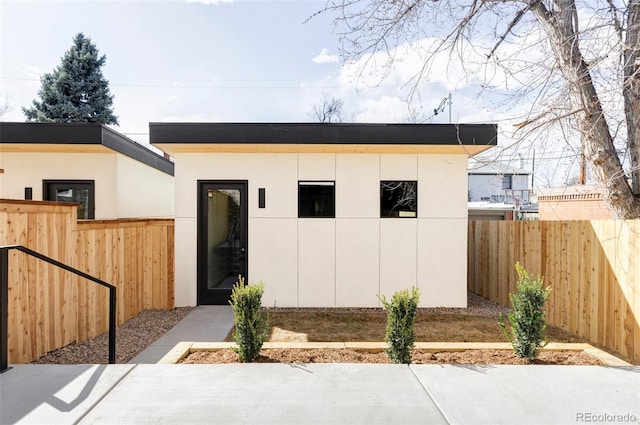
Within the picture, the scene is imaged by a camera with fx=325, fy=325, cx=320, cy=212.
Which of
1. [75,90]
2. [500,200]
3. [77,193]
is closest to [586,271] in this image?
[77,193]

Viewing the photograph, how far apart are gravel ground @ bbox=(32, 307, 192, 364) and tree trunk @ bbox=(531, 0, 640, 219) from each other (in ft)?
21.6

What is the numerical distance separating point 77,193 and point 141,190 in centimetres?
138

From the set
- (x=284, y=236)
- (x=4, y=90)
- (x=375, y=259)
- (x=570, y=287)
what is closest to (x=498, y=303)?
(x=570, y=287)

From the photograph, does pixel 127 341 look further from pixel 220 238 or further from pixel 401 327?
pixel 401 327

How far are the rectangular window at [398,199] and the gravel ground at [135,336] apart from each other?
74.7 inches

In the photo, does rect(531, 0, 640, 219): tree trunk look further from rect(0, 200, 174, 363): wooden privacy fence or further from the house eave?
rect(0, 200, 174, 363): wooden privacy fence

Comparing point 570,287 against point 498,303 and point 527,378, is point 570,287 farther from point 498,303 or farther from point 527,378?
point 527,378

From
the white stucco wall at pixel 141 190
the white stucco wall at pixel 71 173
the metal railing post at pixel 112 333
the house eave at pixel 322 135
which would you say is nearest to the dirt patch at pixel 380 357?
the metal railing post at pixel 112 333

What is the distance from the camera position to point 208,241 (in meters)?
6.42

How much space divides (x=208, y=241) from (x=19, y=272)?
311cm

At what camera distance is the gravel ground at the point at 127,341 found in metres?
3.85

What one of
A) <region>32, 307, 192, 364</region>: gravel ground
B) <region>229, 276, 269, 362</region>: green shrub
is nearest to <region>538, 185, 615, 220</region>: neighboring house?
<region>229, 276, 269, 362</region>: green shrub

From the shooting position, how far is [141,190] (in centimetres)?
805

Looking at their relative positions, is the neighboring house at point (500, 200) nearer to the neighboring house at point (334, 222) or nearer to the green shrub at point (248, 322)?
the neighboring house at point (334, 222)
